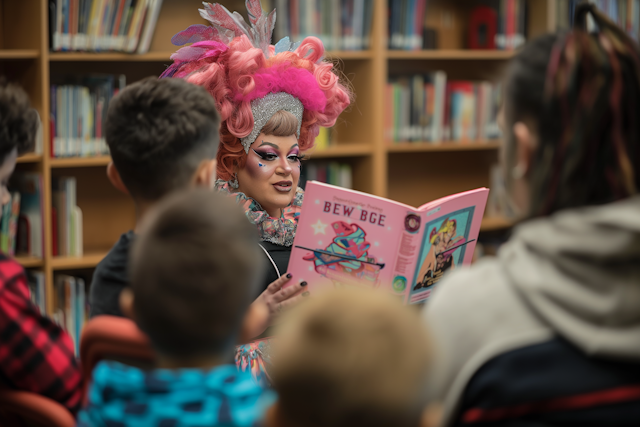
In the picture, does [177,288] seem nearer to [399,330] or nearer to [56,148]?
[399,330]

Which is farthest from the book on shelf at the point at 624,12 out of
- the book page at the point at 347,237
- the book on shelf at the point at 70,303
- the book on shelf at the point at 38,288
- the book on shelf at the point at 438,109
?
the book on shelf at the point at 38,288

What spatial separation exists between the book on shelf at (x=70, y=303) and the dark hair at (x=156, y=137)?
5.70 ft

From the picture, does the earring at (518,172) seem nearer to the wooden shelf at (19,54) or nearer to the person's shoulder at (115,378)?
the person's shoulder at (115,378)

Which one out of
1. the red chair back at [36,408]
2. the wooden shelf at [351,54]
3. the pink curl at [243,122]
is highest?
the wooden shelf at [351,54]

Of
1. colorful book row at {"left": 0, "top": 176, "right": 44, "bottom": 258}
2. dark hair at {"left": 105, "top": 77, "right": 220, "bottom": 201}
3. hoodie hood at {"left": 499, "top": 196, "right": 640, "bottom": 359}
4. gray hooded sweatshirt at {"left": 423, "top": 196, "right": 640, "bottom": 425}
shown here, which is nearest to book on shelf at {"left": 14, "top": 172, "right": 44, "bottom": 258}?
colorful book row at {"left": 0, "top": 176, "right": 44, "bottom": 258}

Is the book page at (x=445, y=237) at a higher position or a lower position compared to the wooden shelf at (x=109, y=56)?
lower

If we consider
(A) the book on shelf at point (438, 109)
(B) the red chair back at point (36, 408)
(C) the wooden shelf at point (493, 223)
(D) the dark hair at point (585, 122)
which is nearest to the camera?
(D) the dark hair at point (585, 122)

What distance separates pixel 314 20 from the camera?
3.04 metres

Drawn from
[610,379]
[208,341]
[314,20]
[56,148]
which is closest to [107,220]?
[56,148]

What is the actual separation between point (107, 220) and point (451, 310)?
97.6 inches

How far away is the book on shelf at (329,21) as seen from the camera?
2.98 meters

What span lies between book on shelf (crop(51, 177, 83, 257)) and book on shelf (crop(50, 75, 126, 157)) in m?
0.14

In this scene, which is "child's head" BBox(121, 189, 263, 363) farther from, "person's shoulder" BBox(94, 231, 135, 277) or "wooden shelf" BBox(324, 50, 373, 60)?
"wooden shelf" BBox(324, 50, 373, 60)

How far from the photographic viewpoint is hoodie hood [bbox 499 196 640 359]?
0.74 m
